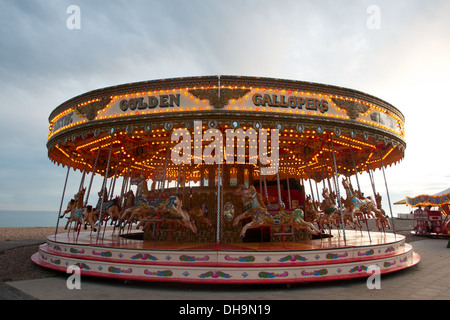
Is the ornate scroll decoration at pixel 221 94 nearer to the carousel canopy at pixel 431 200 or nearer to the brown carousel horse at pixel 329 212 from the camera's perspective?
the brown carousel horse at pixel 329 212

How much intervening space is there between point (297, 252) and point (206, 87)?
5.37 m

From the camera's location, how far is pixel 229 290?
6.57m

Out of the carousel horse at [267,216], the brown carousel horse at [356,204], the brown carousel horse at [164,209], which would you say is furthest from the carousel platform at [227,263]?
the brown carousel horse at [356,204]

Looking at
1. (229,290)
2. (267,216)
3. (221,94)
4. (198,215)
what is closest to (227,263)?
(229,290)

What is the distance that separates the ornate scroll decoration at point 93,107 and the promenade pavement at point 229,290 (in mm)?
5114

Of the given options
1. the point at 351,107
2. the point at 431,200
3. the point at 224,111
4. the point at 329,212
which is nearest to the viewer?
the point at 224,111

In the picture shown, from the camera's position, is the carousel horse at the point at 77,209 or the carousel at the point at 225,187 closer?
the carousel at the point at 225,187

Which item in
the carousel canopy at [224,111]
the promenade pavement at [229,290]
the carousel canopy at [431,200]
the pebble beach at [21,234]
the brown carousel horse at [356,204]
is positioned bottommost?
the promenade pavement at [229,290]

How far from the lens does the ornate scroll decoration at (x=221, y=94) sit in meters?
8.41

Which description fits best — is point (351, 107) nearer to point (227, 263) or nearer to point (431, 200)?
point (227, 263)

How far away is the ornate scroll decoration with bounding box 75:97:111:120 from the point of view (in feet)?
30.6

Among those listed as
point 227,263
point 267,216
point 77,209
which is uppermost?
point 77,209

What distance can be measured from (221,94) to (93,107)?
4.50 metres

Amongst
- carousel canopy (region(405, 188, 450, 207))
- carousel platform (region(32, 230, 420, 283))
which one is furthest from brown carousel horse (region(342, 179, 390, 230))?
carousel canopy (region(405, 188, 450, 207))
